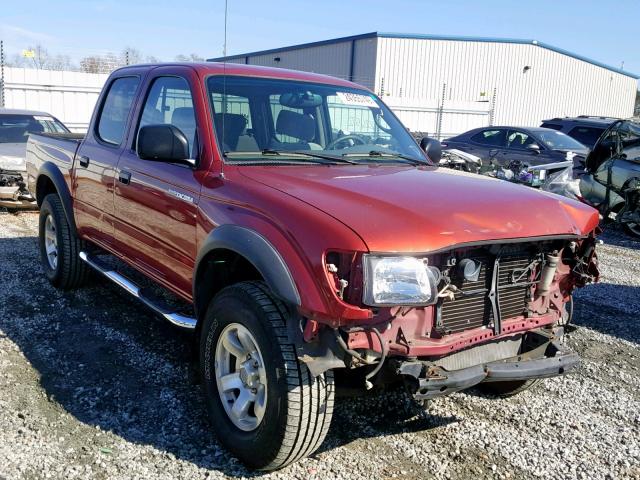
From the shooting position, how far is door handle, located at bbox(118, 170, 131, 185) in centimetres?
425

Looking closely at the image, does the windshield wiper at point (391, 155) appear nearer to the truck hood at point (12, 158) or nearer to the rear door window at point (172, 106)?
the rear door window at point (172, 106)

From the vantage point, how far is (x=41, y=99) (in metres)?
Result: 16.0

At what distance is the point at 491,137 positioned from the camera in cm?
1341

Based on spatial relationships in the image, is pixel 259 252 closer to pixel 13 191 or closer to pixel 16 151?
pixel 13 191

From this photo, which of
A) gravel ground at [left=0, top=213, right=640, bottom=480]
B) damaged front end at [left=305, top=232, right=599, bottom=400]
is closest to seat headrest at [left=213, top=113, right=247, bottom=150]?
damaged front end at [left=305, top=232, right=599, bottom=400]

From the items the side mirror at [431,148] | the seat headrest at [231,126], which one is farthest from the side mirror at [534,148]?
the seat headrest at [231,126]

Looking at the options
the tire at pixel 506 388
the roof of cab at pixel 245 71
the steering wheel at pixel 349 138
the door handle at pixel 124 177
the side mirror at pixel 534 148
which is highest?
the roof of cab at pixel 245 71

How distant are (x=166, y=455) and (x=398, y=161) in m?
2.33

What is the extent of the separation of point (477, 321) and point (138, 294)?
232 centimetres

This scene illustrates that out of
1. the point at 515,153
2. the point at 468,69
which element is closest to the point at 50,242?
the point at 515,153

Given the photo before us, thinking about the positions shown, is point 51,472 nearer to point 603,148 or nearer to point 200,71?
point 200,71

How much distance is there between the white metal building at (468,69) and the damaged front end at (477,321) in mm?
24115

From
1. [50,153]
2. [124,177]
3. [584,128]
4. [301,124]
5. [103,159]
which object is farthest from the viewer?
[584,128]

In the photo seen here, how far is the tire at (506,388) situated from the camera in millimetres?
3876
